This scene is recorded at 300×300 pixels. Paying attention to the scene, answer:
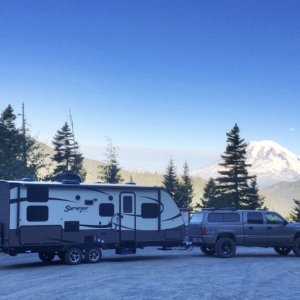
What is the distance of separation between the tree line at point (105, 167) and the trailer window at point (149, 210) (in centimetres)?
1124

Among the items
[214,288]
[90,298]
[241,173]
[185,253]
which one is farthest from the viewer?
[241,173]

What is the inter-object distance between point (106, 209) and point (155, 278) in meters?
5.99

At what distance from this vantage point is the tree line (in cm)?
4260

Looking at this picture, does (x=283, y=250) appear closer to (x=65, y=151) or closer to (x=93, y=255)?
(x=93, y=255)

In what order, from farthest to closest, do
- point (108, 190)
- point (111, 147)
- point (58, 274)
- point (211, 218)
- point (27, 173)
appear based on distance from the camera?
point (111, 147), point (27, 173), point (211, 218), point (108, 190), point (58, 274)

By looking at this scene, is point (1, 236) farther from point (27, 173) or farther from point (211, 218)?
point (27, 173)

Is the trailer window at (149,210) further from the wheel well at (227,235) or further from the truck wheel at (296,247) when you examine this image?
the truck wheel at (296,247)

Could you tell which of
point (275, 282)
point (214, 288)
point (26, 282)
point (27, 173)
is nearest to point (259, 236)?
point (275, 282)

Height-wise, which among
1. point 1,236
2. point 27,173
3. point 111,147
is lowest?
point 1,236

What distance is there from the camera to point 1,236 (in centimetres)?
1952

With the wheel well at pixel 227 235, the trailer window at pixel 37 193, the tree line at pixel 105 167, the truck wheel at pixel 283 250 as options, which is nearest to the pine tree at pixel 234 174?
the tree line at pixel 105 167

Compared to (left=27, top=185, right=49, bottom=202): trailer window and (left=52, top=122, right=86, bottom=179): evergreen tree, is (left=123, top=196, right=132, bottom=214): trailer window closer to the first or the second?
(left=27, top=185, right=49, bottom=202): trailer window

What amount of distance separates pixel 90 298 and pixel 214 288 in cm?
330

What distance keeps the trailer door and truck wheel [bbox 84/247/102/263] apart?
114cm
